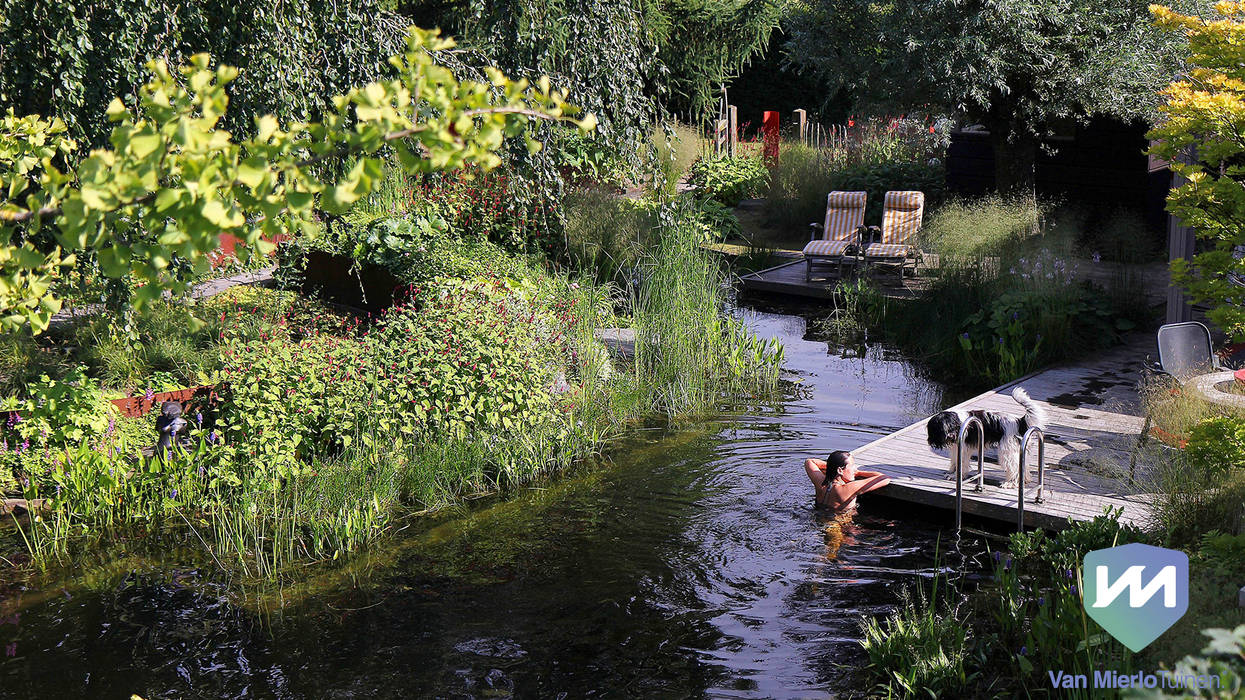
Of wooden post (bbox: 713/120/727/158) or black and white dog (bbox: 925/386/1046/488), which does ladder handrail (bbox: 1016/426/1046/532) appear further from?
wooden post (bbox: 713/120/727/158)

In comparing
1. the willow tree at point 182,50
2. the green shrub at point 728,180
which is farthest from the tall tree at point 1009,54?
the willow tree at point 182,50

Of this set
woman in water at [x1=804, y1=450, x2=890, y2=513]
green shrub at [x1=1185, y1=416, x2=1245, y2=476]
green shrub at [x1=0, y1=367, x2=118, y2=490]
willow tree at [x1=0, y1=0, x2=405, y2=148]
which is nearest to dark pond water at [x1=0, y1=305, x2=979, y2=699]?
woman in water at [x1=804, y1=450, x2=890, y2=513]

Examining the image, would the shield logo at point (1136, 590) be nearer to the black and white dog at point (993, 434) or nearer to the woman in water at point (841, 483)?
the black and white dog at point (993, 434)

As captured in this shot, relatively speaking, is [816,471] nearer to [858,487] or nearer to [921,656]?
[858,487]

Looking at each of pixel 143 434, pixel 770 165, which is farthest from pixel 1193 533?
pixel 770 165

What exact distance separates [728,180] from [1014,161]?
455cm

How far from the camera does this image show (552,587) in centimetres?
561

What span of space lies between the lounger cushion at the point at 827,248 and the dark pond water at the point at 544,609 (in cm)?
574

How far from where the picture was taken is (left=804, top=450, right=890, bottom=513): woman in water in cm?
630

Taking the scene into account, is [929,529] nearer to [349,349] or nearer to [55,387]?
[349,349]

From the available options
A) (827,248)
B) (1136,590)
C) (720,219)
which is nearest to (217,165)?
(1136,590)

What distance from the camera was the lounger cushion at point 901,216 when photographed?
1286 cm

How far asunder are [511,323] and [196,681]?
3283 mm

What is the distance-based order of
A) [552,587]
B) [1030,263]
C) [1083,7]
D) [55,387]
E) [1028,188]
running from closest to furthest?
[552,587] < [55,387] < [1030,263] < [1083,7] < [1028,188]
